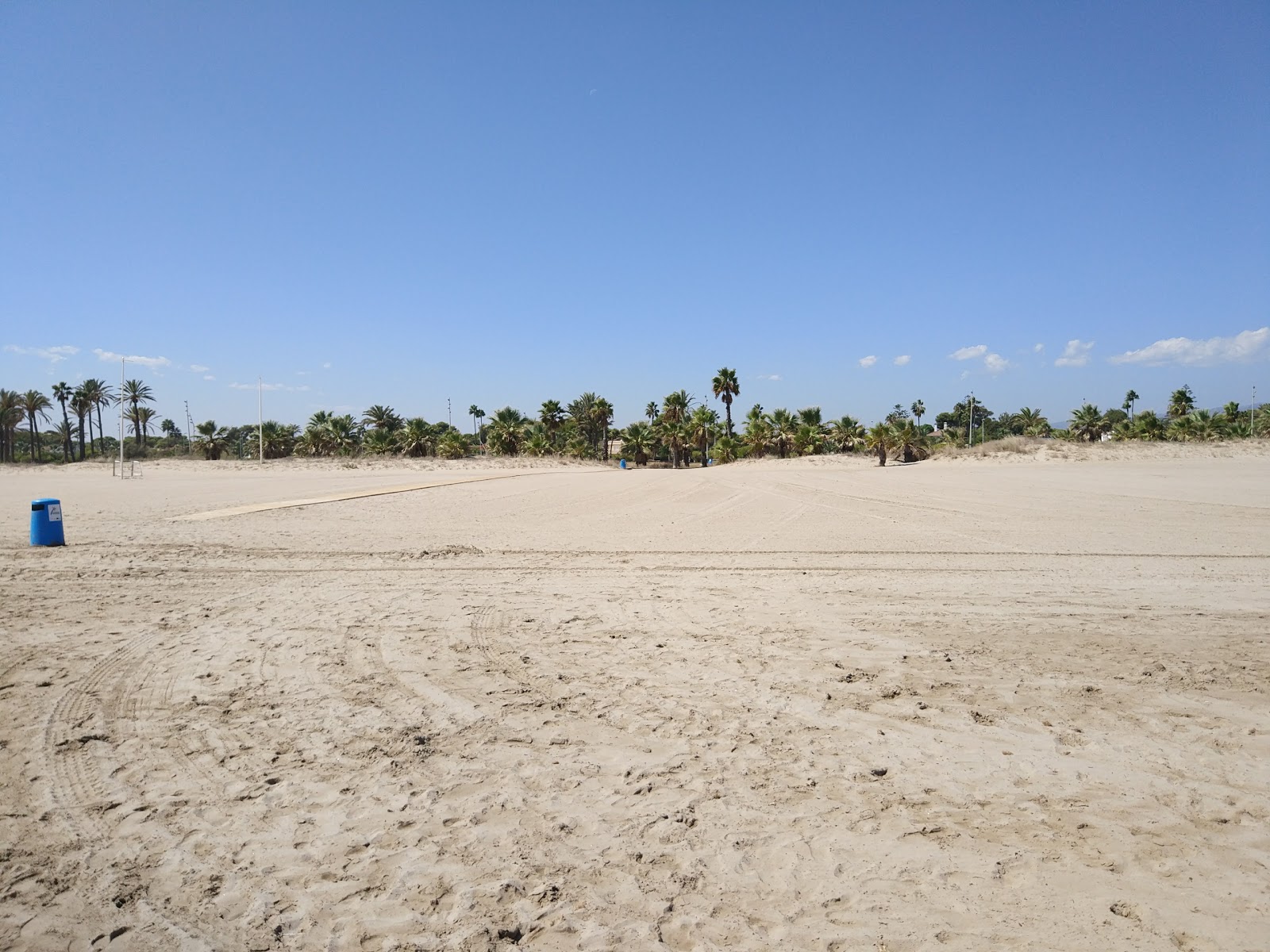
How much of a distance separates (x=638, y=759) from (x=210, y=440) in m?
72.2

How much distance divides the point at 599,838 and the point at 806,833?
3.35ft

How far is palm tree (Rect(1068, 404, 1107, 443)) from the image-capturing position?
206 ft

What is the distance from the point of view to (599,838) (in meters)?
3.21

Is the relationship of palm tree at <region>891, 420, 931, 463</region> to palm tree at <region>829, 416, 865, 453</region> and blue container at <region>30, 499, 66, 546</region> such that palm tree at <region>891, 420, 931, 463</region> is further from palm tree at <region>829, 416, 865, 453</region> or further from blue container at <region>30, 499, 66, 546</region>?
blue container at <region>30, 499, 66, 546</region>

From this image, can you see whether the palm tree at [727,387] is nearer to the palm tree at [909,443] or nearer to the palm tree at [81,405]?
the palm tree at [909,443]

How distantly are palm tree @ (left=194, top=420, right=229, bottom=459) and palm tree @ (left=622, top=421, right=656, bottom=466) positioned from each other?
143ft

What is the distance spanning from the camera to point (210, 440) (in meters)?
63.0

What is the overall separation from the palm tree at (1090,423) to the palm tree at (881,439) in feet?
71.0

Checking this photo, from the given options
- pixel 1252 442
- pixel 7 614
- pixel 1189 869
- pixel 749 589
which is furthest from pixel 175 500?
pixel 1252 442

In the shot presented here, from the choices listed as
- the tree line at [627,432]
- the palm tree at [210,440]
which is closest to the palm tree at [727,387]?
the tree line at [627,432]

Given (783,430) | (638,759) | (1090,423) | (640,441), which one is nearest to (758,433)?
(783,430)

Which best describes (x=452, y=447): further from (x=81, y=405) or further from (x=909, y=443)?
(x=81, y=405)

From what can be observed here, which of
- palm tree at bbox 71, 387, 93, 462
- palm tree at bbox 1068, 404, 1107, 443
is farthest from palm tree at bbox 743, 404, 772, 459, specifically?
palm tree at bbox 71, 387, 93, 462

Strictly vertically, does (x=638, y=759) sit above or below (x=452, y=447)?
below
